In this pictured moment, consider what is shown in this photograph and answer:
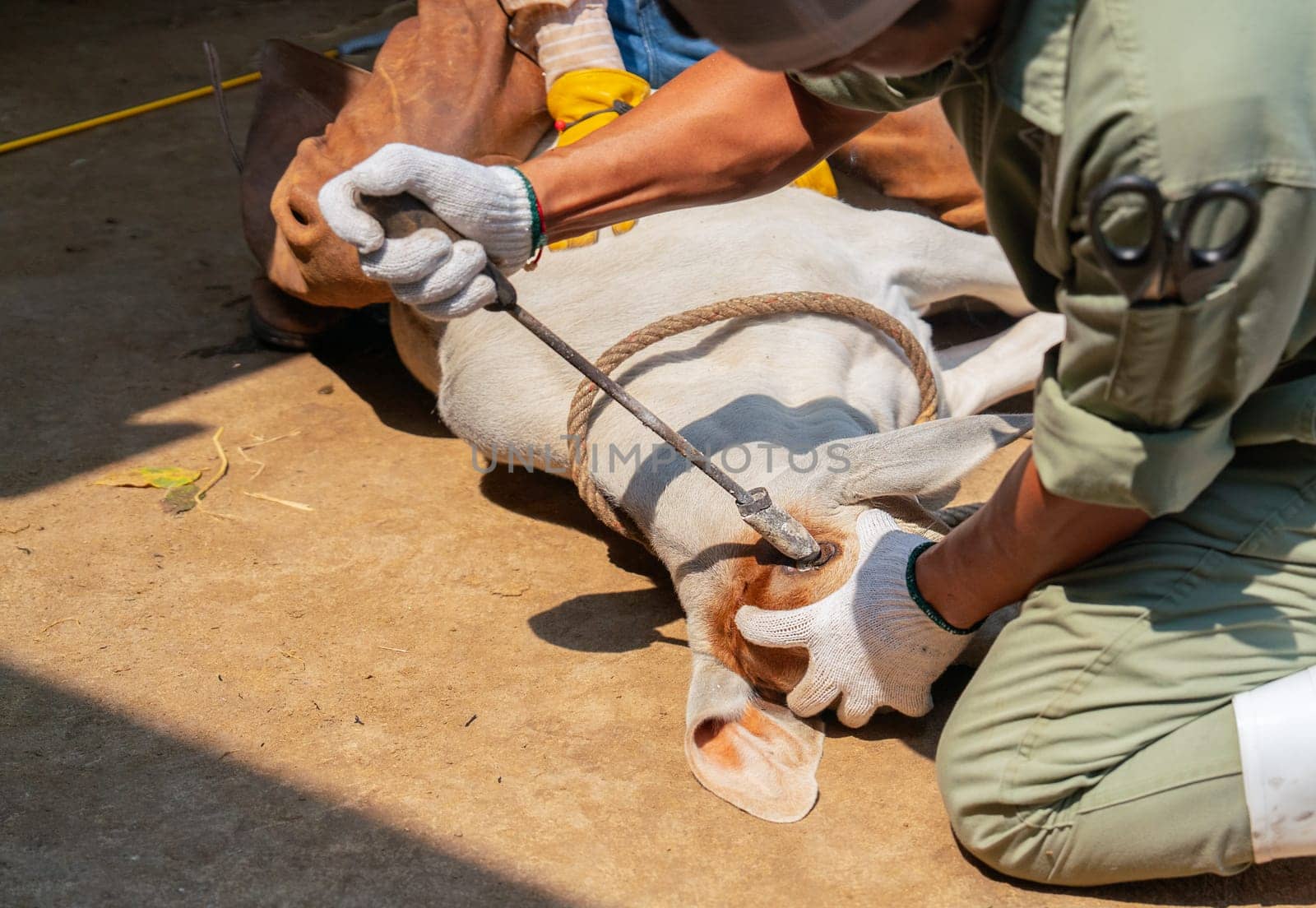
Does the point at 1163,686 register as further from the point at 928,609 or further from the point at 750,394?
the point at 750,394

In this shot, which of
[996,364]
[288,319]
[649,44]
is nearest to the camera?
[996,364]

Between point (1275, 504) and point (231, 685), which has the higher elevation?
point (1275, 504)

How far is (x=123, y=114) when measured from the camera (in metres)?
5.22

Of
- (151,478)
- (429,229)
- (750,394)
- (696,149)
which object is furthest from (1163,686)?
(151,478)

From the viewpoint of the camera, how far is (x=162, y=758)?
2.25 meters


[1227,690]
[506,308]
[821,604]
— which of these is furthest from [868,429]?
[1227,690]

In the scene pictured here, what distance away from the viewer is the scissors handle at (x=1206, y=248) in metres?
1.44

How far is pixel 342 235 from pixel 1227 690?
1.42 m

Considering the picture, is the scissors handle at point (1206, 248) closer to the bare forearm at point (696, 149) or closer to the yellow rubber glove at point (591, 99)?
the bare forearm at point (696, 149)

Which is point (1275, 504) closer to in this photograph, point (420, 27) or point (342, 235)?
point (342, 235)

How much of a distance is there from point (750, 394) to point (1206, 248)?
1.28m

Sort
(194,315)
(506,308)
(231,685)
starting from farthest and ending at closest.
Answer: (194,315), (231,685), (506,308)

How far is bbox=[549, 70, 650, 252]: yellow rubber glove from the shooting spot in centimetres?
319

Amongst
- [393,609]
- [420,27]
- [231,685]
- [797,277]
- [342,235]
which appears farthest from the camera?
[420,27]
